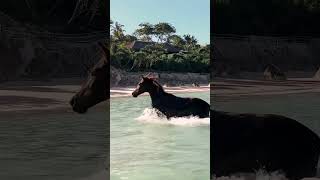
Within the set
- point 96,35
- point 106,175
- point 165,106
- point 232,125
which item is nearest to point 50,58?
point 96,35

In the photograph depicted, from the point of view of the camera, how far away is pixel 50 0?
383 centimetres

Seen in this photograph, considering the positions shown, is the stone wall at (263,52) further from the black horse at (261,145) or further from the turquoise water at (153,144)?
the turquoise water at (153,144)

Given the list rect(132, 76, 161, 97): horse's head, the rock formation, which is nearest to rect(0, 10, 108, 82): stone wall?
the rock formation

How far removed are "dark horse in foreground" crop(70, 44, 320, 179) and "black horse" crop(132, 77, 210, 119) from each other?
2.42 meters

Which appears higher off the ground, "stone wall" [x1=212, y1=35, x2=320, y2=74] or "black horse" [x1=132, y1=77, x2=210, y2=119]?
"stone wall" [x1=212, y1=35, x2=320, y2=74]

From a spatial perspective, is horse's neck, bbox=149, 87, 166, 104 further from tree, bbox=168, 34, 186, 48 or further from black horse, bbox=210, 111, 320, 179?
black horse, bbox=210, 111, 320, 179

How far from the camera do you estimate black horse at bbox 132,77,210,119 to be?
6.43 metres

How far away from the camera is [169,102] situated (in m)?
6.71

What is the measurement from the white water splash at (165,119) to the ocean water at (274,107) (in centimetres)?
244

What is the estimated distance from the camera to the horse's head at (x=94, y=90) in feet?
12.6

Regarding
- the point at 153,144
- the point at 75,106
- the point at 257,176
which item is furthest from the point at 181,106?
the point at 75,106

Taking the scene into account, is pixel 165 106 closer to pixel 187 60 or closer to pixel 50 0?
pixel 187 60

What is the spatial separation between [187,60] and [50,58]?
475 centimetres

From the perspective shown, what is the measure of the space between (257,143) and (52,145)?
207cm
